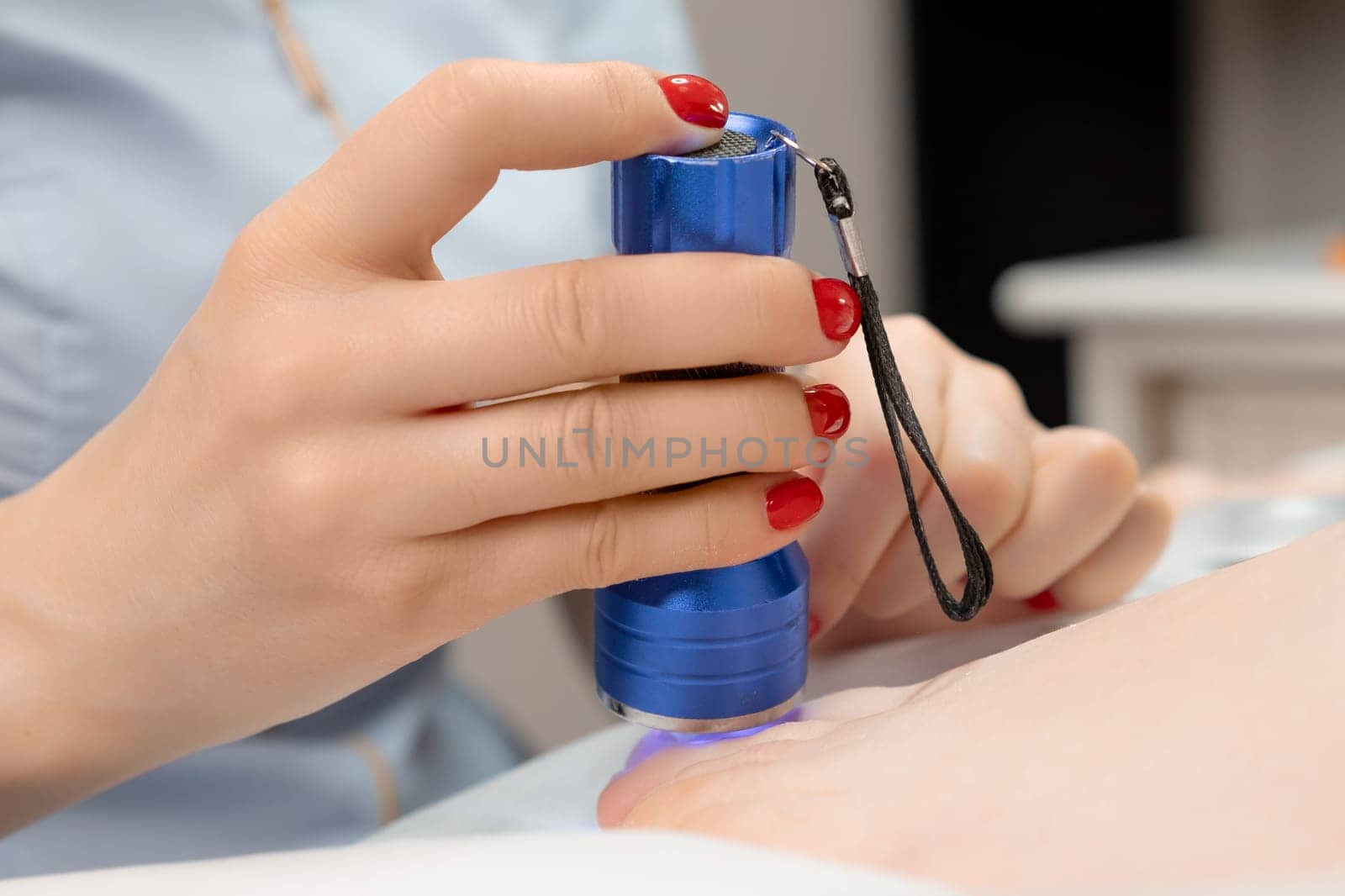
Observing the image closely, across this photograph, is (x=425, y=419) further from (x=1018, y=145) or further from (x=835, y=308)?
(x=1018, y=145)

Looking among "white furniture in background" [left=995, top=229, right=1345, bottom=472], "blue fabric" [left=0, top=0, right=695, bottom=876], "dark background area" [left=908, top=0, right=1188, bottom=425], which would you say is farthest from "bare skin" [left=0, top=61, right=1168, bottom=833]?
"dark background area" [left=908, top=0, right=1188, bottom=425]

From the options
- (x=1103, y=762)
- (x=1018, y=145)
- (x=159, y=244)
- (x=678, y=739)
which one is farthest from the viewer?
(x=1018, y=145)

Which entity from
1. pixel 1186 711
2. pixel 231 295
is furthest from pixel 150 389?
pixel 1186 711

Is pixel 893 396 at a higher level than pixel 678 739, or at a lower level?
higher

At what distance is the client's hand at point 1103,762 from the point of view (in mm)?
265

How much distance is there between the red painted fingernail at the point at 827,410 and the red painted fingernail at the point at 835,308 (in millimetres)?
25

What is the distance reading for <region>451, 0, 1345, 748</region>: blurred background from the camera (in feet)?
4.02

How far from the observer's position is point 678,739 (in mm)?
414

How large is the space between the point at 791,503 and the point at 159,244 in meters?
0.37

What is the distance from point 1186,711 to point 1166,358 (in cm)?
105

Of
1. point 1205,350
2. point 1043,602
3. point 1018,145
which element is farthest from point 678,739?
point 1018,145

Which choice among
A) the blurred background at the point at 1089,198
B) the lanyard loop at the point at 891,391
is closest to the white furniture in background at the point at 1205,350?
the blurred background at the point at 1089,198

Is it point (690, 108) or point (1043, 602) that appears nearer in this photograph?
point (690, 108)

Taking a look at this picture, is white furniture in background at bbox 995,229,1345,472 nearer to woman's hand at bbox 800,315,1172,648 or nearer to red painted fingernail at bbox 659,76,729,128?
woman's hand at bbox 800,315,1172,648
